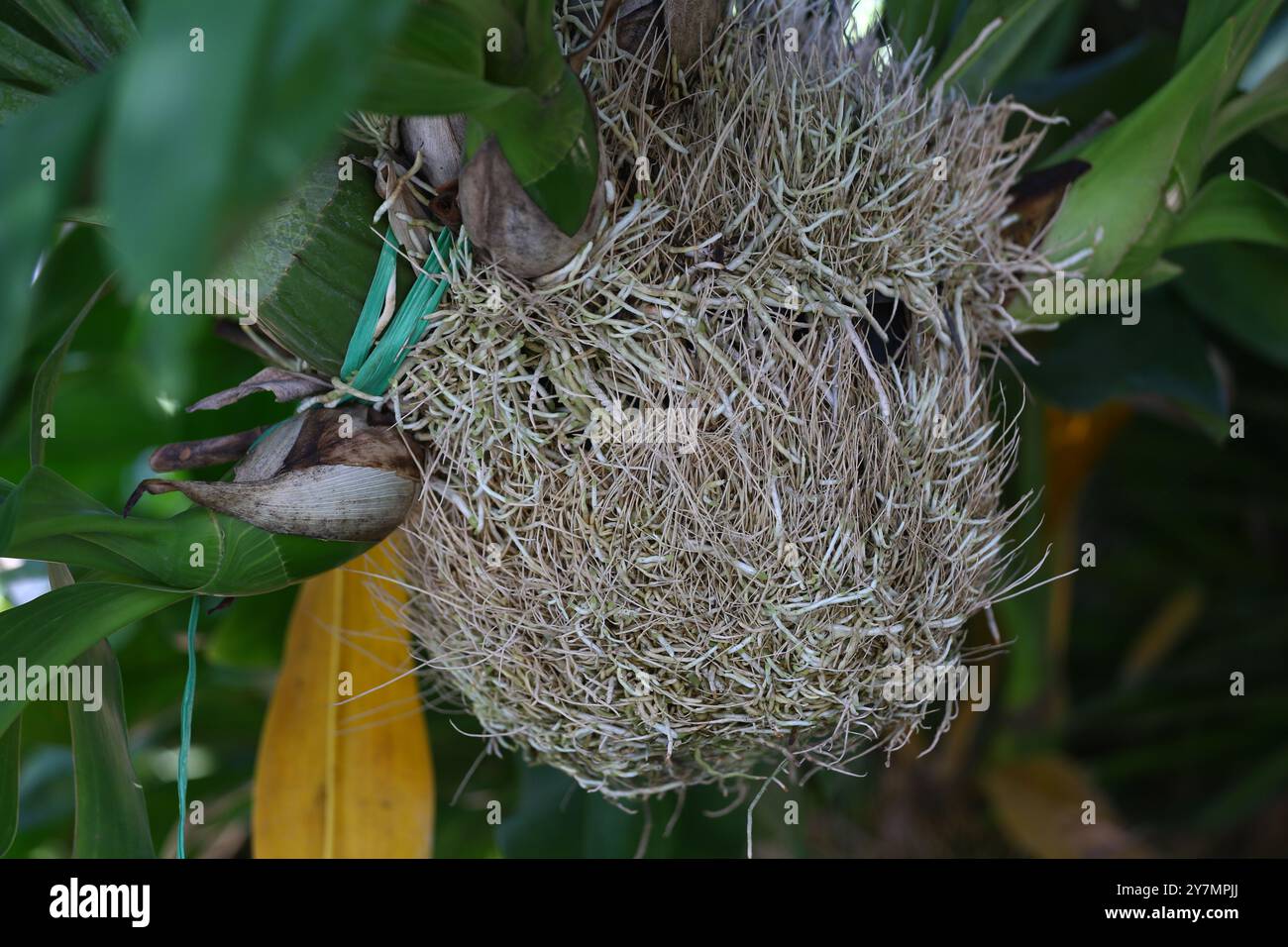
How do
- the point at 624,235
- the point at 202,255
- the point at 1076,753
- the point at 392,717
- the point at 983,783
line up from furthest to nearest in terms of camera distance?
the point at 1076,753 → the point at 983,783 → the point at 392,717 → the point at 624,235 → the point at 202,255

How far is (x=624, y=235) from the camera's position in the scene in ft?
1.18

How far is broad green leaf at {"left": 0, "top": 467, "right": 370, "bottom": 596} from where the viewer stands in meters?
0.36

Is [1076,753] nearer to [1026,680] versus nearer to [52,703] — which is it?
[1026,680]

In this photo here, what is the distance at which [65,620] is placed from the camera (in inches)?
15.1

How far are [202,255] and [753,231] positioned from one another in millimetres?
249

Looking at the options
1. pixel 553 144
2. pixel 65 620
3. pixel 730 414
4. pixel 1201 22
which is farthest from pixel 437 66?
pixel 1201 22

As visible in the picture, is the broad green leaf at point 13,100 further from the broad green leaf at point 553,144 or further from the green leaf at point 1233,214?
the green leaf at point 1233,214

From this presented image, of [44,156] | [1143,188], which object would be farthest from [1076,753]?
[44,156]

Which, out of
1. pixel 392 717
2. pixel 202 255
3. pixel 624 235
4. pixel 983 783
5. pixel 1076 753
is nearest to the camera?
pixel 202 255

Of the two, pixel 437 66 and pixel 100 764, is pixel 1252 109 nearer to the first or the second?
pixel 437 66

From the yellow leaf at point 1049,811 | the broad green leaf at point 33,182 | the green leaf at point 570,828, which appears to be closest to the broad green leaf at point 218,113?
the broad green leaf at point 33,182

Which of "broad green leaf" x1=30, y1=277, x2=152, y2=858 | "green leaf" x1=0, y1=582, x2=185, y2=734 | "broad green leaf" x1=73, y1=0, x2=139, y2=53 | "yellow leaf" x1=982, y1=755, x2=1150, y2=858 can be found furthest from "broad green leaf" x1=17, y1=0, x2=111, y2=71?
"yellow leaf" x1=982, y1=755, x2=1150, y2=858

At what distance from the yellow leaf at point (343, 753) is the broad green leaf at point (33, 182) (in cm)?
34

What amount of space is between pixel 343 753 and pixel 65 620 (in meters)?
0.21
